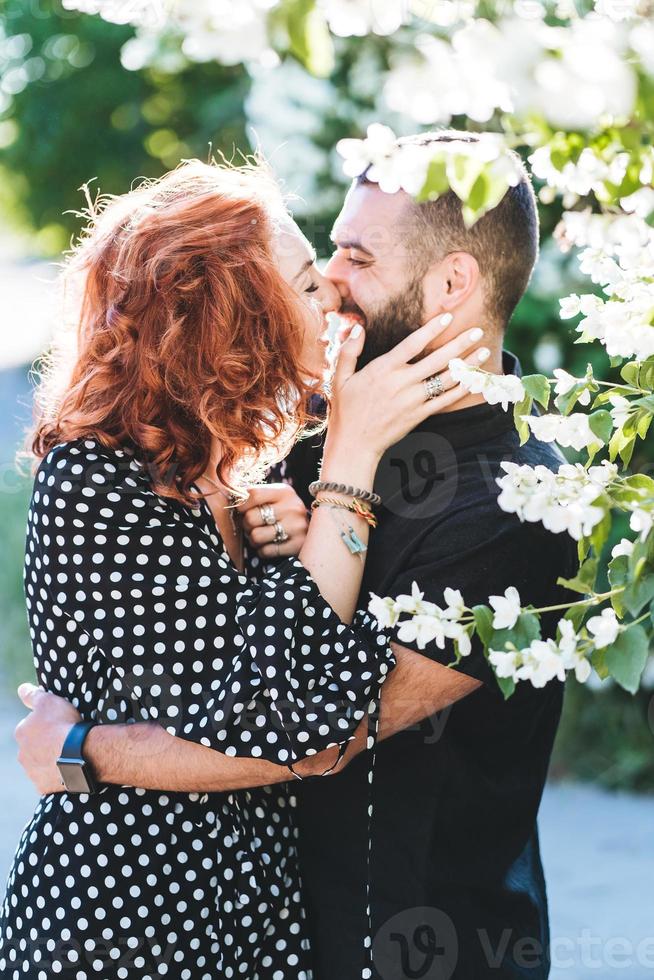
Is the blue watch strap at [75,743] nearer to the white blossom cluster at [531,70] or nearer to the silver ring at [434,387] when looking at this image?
A: the silver ring at [434,387]

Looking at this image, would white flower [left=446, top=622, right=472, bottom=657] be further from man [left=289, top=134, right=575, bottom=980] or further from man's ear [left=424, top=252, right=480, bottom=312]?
man's ear [left=424, top=252, right=480, bottom=312]

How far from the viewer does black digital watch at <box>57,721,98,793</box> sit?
5.98 ft

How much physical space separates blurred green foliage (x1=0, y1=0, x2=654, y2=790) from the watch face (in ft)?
10.6

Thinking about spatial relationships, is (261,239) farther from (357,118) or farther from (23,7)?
(23,7)

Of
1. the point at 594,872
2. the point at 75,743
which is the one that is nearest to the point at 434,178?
the point at 75,743

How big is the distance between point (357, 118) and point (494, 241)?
3172mm

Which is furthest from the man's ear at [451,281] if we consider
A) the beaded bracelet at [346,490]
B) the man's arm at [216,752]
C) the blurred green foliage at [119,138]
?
the blurred green foliage at [119,138]

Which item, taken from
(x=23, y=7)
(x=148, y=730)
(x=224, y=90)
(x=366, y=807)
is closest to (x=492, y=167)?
(x=148, y=730)

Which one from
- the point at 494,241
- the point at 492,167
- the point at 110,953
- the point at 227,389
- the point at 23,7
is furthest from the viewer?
the point at 23,7

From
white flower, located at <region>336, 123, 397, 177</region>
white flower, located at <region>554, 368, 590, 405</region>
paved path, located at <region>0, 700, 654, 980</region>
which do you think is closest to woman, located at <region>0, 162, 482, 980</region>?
white flower, located at <region>554, 368, 590, 405</region>

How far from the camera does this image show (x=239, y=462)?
204cm

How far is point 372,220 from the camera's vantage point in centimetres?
224

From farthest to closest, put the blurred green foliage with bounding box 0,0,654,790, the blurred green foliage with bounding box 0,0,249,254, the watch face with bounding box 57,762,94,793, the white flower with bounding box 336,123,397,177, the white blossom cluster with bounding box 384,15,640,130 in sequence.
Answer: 1. the blurred green foliage with bounding box 0,0,249,254
2. the blurred green foliage with bounding box 0,0,654,790
3. the watch face with bounding box 57,762,94,793
4. the white flower with bounding box 336,123,397,177
5. the white blossom cluster with bounding box 384,15,640,130

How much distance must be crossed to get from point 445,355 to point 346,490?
0.34 metres
